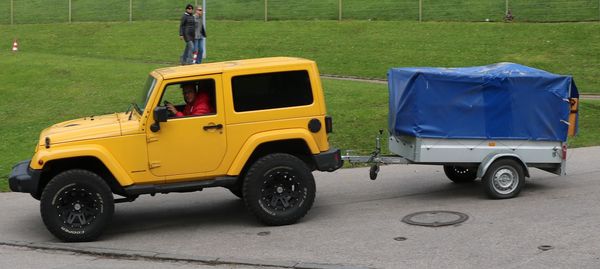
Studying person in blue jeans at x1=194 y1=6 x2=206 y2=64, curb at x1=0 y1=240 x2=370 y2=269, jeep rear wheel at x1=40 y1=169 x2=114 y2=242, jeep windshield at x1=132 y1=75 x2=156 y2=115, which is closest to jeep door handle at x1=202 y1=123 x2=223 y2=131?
jeep windshield at x1=132 y1=75 x2=156 y2=115

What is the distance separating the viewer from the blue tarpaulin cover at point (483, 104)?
36.1 ft

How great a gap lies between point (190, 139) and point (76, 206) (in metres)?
1.59

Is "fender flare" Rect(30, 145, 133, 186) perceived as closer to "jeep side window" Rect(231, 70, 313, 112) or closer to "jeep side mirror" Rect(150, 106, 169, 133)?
"jeep side mirror" Rect(150, 106, 169, 133)

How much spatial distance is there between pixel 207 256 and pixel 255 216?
130 cm

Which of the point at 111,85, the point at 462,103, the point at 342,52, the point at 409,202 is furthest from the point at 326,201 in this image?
the point at 342,52

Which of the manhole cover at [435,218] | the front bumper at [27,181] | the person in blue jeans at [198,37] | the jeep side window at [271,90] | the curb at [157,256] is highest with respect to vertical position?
the person in blue jeans at [198,37]

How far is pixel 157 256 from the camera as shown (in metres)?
8.87

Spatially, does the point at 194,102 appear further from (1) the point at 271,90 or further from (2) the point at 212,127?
(1) the point at 271,90

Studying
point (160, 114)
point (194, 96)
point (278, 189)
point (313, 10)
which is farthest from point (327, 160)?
point (313, 10)

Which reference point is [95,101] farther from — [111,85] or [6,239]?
[6,239]

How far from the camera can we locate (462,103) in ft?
36.4

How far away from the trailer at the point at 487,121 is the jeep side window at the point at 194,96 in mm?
2315

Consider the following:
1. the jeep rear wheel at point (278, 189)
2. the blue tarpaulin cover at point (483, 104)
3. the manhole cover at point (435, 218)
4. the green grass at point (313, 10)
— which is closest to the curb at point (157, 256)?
the jeep rear wheel at point (278, 189)

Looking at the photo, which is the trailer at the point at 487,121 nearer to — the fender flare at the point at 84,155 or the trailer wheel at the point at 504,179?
the trailer wheel at the point at 504,179
